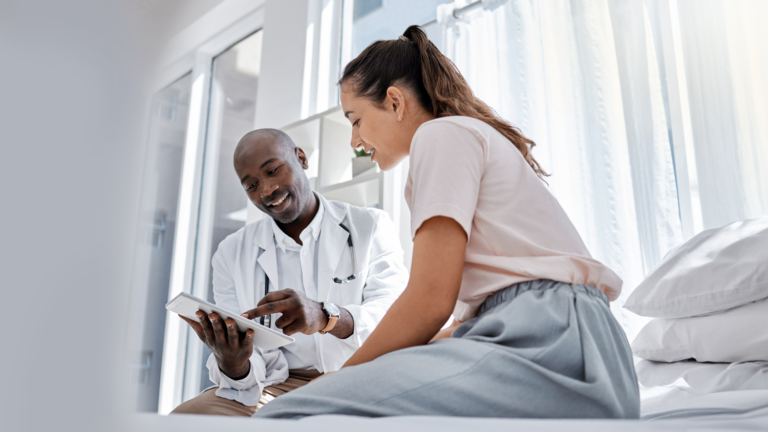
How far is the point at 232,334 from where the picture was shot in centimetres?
123

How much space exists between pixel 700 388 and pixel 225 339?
979 millimetres

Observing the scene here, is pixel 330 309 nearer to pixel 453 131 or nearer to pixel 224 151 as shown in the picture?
pixel 453 131

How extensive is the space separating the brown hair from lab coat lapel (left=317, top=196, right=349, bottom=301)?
0.75 meters

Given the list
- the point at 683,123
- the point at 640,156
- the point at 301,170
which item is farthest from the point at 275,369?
the point at 683,123

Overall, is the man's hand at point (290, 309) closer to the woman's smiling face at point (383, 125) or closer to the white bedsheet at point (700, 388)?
the woman's smiling face at point (383, 125)

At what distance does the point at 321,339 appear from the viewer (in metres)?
1.62

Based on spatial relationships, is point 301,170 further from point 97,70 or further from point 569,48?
point 97,70

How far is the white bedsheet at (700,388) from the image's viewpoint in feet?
2.01

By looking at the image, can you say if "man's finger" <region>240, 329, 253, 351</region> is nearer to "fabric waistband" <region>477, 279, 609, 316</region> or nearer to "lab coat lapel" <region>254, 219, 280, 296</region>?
"lab coat lapel" <region>254, 219, 280, 296</region>

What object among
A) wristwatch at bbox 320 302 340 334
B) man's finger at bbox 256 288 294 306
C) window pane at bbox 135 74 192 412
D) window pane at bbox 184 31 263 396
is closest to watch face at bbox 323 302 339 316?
wristwatch at bbox 320 302 340 334

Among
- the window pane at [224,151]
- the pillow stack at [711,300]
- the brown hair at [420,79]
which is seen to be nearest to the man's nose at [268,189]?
the brown hair at [420,79]

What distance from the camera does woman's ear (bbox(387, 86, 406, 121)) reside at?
40.7 inches

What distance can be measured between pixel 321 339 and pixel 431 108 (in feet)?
2.80

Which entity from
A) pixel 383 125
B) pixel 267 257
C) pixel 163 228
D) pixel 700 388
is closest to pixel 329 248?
pixel 267 257
